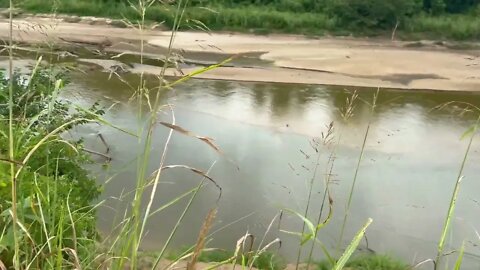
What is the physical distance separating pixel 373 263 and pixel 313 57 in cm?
940

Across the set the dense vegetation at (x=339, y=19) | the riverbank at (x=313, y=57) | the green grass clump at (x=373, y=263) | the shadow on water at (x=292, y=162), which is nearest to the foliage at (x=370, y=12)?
the dense vegetation at (x=339, y=19)

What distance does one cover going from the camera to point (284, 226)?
474cm

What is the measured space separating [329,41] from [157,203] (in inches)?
426

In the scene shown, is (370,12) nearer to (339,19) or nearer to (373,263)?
(339,19)

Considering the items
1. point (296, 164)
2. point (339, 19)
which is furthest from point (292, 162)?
point (339, 19)

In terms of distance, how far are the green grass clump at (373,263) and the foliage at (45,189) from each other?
1682mm

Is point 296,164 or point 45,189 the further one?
point 296,164

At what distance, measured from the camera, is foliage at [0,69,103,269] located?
1285mm

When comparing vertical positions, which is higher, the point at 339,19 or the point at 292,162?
the point at 339,19

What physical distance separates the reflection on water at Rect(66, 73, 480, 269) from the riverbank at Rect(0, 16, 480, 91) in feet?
3.61

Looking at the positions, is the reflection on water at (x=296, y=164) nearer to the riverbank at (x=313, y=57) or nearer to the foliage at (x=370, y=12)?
the riverbank at (x=313, y=57)

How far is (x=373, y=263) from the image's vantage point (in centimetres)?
405

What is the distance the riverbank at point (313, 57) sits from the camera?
36.8 feet

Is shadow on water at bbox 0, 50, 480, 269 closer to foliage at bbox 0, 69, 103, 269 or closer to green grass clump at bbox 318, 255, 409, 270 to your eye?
green grass clump at bbox 318, 255, 409, 270
